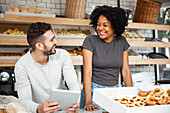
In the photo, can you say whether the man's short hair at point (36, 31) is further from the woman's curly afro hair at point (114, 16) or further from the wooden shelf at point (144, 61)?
the wooden shelf at point (144, 61)

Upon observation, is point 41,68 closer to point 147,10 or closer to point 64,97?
point 64,97

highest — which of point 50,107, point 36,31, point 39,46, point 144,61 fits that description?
point 36,31

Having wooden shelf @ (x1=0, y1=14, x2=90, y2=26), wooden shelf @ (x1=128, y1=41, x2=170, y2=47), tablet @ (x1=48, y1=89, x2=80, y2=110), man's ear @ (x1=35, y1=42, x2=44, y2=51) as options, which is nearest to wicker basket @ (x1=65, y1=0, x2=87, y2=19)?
wooden shelf @ (x1=0, y1=14, x2=90, y2=26)

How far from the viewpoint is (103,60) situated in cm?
196

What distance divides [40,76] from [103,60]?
1.94 ft

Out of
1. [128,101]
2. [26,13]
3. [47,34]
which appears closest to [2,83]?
[26,13]

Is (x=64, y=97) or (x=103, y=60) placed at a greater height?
(x=103, y=60)

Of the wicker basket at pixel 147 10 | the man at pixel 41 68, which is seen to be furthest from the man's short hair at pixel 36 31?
the wicker basket at pixel 147 10

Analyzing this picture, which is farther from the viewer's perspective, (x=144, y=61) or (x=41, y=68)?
(x=144, y=61)

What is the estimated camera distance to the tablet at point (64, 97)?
4.58 ft

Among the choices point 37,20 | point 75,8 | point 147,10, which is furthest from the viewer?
point 147,10

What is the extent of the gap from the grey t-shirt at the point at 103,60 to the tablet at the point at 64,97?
0.46 meters

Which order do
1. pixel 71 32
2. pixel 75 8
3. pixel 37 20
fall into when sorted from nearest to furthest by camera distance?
pixel 37 20, pixel 75 8, pixel 71 32

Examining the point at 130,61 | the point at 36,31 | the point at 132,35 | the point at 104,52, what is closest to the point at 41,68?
the point at 36,31
